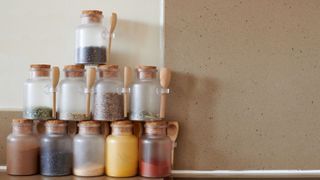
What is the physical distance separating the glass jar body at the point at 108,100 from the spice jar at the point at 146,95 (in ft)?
0.15

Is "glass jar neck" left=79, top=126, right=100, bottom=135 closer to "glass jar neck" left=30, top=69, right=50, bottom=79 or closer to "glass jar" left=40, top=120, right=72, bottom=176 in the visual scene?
"glass jar" left=40, top=120, right=72, bottom=176

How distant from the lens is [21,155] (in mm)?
1357

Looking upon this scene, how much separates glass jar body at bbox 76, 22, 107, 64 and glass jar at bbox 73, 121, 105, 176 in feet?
0.69

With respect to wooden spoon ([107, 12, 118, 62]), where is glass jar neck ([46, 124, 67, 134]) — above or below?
below

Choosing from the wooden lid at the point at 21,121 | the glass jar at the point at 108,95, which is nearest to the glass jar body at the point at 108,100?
the glass jar at the point at 108,95

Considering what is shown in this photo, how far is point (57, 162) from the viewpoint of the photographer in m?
1.36

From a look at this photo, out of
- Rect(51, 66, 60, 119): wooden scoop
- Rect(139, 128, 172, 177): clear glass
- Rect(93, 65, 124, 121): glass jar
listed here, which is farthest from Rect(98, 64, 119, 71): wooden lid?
Rect(139, 128, 172, 177): clear glass

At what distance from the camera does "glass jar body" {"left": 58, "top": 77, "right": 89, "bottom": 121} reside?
138 centimetres

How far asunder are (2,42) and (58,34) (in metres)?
0.20

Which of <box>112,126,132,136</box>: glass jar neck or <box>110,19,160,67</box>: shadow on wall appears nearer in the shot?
<box>112,126,132,136</box>: glass jar neck

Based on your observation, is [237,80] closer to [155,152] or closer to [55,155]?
[155,152]

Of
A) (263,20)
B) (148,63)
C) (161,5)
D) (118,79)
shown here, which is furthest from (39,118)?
(263,20)

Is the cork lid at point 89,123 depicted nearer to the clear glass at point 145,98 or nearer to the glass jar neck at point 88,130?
the glass jar neck at point 88,130

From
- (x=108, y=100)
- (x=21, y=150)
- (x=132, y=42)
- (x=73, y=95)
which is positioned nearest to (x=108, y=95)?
(x=108, y=100)
